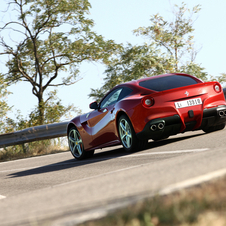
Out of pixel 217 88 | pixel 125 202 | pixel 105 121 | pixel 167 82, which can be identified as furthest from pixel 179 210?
pixel 105 121

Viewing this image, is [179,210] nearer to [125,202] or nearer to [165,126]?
[125,202]

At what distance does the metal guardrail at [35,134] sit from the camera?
13.0 metres

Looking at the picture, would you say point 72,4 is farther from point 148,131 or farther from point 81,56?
point 148,131

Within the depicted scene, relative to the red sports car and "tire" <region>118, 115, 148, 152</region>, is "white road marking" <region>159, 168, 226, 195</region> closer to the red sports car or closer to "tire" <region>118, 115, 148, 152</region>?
the red sports car

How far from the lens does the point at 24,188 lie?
570 cm

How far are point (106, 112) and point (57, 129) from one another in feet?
18.1

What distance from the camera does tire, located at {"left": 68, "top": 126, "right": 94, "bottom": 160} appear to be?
28.7 feet

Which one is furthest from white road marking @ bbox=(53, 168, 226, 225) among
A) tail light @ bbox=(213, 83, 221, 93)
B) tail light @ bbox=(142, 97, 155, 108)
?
tail light @ bbox=(213, 83, 221, 93)

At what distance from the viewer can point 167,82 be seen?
7387 mm

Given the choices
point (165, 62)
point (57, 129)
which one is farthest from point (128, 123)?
point (165, 62)

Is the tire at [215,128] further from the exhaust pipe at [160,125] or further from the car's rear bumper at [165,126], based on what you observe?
A: the exhaust pipe at [160,125]

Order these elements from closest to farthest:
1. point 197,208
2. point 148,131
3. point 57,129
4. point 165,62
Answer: point 197,208 → point 148,131 → point 57,129 → point 165,62

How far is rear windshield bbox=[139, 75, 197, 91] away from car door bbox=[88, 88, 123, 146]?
0.65 meters

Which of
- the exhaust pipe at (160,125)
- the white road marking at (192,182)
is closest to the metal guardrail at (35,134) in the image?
the exhaust pipe at (160,125)
